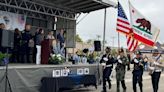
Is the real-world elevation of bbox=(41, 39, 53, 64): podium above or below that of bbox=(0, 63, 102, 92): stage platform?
above

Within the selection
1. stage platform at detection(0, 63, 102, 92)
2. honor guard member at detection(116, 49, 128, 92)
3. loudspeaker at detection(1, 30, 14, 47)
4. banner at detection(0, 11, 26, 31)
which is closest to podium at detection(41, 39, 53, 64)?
stage platform at detection(0, 63, 102, 92)

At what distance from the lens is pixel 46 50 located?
1248 cm

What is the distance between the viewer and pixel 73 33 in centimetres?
1712

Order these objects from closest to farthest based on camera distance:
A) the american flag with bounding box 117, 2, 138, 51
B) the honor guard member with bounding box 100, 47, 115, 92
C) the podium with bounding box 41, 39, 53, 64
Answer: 1. the podium with bounding box 41, 39, 53, 64
2. the honor guard member with bounding box 100, 47, 115, 92
3. the american flag with bounding box 117, 2, 138, 51

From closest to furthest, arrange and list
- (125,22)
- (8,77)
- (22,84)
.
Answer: (8,77) → (22,84) → (125,22)

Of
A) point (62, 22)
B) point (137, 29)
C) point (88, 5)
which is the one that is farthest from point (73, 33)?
point (137, 29)

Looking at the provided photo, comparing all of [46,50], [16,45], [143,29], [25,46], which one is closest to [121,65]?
[143,29]

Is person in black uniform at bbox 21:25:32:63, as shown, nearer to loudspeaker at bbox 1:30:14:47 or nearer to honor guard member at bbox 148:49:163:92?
loudspeaker at bbox 1:30:14:47

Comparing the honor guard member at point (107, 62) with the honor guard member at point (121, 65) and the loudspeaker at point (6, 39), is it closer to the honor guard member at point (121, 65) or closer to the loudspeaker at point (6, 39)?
the honor guard member at point (121, 65)

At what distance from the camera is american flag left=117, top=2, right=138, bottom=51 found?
13.6 meters

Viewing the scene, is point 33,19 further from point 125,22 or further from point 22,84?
point 22,84

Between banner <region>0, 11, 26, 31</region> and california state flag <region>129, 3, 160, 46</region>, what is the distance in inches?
211

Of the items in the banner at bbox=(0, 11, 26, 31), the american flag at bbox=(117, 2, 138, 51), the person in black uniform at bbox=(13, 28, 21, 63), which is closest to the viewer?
the american flag at bbox=(117, 2, 138, 51)

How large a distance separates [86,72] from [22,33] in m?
3.24
